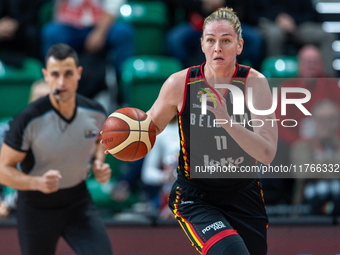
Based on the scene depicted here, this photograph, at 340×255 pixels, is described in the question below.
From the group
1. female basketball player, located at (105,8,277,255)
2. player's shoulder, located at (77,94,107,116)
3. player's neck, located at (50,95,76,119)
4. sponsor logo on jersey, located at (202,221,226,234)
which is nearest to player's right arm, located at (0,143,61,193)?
player's neck, located at (50,95,76,119)

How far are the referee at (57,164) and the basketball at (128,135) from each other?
0.69 m

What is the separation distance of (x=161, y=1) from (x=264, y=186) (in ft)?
12.9

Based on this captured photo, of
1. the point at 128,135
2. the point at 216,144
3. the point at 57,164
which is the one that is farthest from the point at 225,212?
the point at 57,164

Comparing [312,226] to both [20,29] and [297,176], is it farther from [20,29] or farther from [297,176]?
[20,29]

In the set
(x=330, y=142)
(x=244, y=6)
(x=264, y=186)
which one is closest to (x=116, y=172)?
(x=264, y=186)

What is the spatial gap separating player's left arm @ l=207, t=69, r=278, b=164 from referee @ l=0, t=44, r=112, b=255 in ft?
4.44

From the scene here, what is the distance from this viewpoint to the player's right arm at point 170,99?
8.91 ft

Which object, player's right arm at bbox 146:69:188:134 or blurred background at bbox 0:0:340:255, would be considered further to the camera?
blurred background at bbox 0:0:340:255

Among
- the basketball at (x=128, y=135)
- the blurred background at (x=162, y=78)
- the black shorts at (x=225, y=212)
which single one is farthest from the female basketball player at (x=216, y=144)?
the blurred background at (x=162, y=78)

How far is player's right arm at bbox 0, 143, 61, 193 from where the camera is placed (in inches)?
120

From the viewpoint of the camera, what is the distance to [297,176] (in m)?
5.28

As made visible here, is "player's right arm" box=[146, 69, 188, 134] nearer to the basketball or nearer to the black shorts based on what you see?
the basketball

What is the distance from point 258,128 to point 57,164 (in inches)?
66.1

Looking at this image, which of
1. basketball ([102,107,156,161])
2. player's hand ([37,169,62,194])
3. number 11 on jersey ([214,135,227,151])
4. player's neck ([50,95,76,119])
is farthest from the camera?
player's neck ([50,95,76,119])
